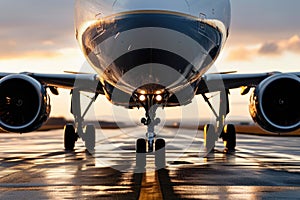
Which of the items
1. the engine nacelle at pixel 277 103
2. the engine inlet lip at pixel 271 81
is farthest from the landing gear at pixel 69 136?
the engine inlet lip at pixel 271 81

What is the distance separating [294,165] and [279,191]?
426 centimetres

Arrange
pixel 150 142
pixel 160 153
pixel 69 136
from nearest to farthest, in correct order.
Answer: pixel 150 142
pixel 160 153
pixel 69 136

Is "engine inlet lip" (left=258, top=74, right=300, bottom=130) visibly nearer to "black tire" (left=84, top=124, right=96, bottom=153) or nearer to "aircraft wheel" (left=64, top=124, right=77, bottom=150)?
"aircraft wheel" (left=64, top=124, right=77, bottom=150)

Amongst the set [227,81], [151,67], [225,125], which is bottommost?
[225,125]

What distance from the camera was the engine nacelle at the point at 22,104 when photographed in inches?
503

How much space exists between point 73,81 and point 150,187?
26.3 feet

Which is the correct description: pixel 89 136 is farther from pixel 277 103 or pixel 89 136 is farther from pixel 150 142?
pixel 277 103

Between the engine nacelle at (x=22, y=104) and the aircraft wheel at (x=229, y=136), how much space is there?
20.2ft

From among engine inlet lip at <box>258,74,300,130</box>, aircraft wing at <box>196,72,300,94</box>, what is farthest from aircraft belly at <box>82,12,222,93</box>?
aircraft wing at <box>196,72,300,94</box>

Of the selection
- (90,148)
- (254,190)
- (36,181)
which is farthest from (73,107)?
(254,190)

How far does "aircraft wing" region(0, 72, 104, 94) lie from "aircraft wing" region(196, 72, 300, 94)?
117 inches

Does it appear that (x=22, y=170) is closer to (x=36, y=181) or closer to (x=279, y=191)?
(x=36, y=181)

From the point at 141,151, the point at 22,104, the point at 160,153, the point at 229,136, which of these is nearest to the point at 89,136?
the point at 229,136

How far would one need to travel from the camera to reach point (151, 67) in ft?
29.0
